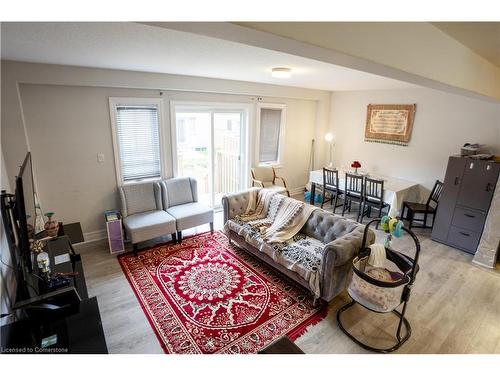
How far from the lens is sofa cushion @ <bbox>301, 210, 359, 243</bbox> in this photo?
3018 mm

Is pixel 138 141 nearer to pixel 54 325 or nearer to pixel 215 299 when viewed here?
pixel 215 299

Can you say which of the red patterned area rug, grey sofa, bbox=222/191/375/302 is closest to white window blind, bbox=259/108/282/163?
grey sofa, bbox=222/191/375/302

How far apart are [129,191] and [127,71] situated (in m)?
1.64

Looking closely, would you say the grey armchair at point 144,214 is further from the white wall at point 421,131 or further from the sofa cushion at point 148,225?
the white wall at point 421,131

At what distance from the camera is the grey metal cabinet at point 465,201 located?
3.60 m

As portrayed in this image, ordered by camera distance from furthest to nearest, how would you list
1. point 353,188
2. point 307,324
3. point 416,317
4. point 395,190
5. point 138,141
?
1. point 353,188
2. point 395,190
3. point 138,141
4. point 416,317
5. point 307,324

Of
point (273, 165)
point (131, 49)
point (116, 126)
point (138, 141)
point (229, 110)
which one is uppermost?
point (131, 49)

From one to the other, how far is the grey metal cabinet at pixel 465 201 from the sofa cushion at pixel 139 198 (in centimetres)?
433

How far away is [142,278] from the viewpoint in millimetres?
3135

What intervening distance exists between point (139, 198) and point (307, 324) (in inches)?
112

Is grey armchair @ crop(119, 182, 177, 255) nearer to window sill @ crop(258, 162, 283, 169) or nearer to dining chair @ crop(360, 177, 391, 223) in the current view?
window sill @ crop(258, 162, 283, 169)

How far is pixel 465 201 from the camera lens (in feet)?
12.5

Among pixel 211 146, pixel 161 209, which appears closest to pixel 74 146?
pixel 161 209
